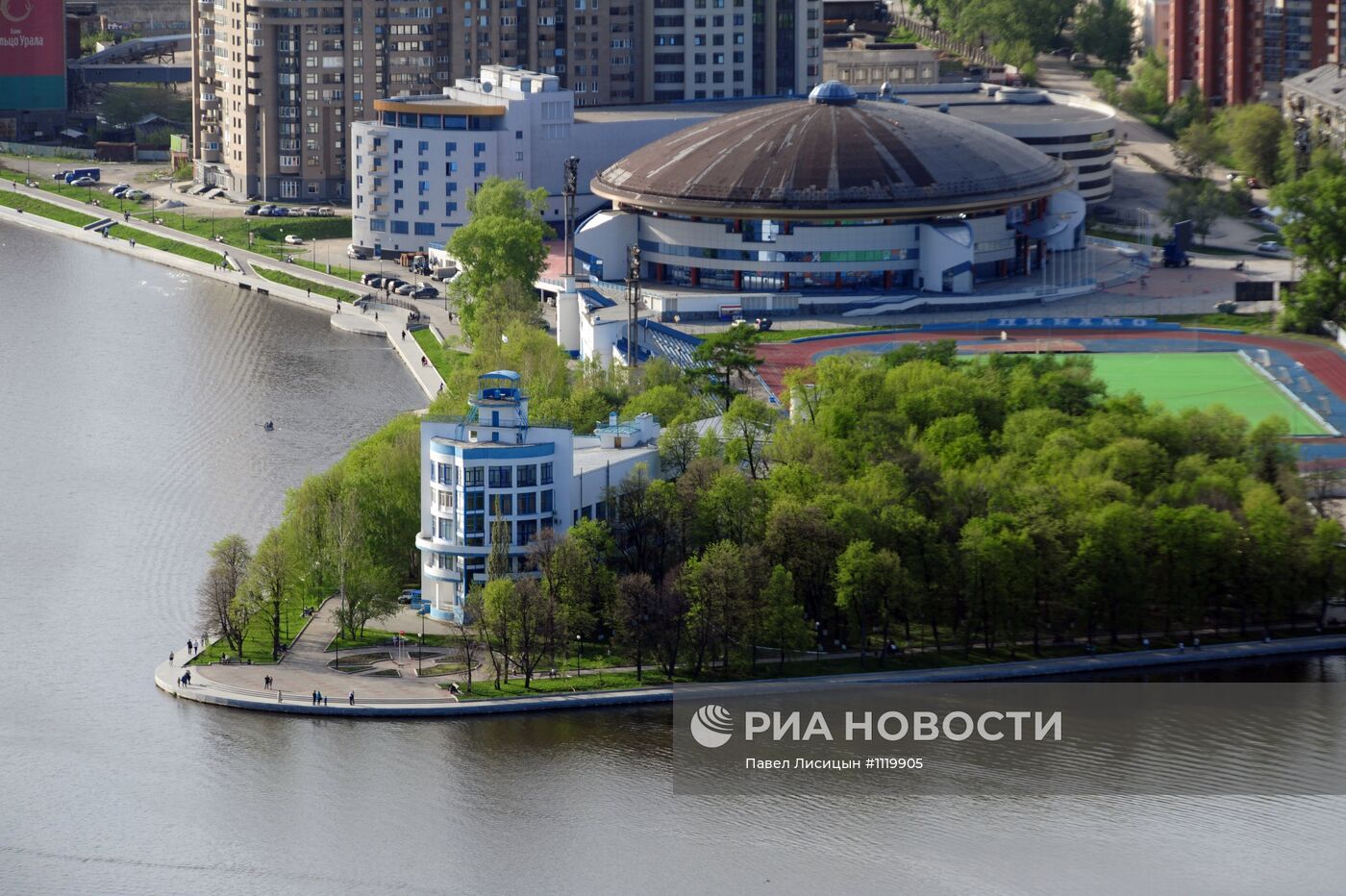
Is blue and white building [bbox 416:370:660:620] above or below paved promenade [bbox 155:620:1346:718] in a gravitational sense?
above

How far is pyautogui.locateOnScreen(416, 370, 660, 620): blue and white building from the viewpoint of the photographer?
2474 inches

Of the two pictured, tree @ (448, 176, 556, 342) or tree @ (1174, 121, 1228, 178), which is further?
tree @ (1174, 121, 1228, 178)

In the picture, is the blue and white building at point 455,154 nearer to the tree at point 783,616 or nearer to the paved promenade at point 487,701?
the paved promenade at point 487,701

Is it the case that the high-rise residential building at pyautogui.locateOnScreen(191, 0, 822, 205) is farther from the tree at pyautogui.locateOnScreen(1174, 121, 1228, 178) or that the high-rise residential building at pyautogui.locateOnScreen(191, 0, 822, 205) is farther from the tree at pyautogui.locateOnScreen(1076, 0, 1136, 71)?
the tree at pyautogui.locateOnScreen(1076, 0, 1136, 71)

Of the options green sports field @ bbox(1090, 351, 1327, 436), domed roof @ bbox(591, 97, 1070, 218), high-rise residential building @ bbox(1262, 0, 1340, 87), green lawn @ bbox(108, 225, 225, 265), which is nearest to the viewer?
green sports field @ bbox(1090, 351, 1327, 436)

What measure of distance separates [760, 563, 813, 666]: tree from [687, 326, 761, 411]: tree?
16.3 metres

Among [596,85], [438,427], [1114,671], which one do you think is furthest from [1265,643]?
[596,85]

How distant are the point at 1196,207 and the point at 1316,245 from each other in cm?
1716

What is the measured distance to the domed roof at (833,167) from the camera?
93562mm

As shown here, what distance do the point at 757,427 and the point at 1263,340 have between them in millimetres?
25471

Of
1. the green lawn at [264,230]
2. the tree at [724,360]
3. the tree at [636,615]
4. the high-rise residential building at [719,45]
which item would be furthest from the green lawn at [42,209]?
the tree at [636,615]

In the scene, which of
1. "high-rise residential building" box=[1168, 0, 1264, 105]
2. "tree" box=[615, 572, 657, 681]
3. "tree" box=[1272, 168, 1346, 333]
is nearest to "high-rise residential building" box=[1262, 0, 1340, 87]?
"high-rise residential building" box=[1168, 0, 1264, 105]

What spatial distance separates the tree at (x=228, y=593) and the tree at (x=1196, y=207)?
5395 cm

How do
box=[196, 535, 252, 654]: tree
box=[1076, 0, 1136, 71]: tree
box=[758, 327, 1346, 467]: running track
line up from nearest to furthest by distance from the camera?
box=[196, 535, 252, 654]: tree < box=[758, 327, 1346, 467]: running track < box=[1076, 0, 1136, 71]: tree
